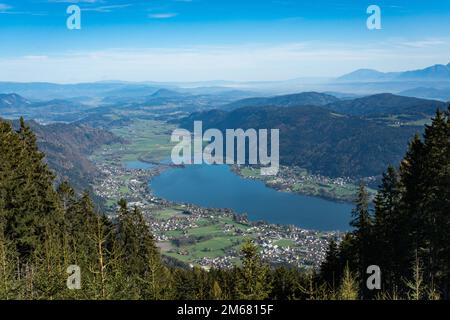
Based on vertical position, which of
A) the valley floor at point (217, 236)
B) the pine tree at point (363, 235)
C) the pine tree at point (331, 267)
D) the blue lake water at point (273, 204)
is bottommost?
the blue lake water at point (273, 204)

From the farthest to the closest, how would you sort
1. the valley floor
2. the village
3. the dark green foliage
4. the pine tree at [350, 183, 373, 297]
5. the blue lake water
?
1. the blue lake water
2. the valley floor
3. the village
4. the pine tree at [350, 183, 373, 297]
5. the dark green foliage

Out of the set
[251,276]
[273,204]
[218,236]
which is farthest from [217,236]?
[251,276]

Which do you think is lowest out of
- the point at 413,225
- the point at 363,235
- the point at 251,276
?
the point at 363,235

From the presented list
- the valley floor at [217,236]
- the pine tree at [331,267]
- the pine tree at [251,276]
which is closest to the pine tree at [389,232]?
the pine tree at [331,267]

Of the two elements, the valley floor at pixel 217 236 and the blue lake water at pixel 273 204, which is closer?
the valley floor at pixel 217 236

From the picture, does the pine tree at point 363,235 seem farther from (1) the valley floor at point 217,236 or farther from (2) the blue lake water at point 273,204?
(2) the blue lake water at point 273,204

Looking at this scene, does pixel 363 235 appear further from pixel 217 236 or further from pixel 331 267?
pixel 217 236

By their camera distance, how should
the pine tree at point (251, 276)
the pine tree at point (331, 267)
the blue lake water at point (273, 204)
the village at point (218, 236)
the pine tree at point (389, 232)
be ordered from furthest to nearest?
the blue lake water at point (273, 204) → the village at point (218, 236) → the pine tree at point (331, 267) → the pine tree at point (389, 232) → the pine tree at point (251, 276)

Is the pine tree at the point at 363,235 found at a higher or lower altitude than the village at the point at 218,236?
higher

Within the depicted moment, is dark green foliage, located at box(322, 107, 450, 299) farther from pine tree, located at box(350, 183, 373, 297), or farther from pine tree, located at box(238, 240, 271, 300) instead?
pine tree, located at box(238, 240, 271, 300)

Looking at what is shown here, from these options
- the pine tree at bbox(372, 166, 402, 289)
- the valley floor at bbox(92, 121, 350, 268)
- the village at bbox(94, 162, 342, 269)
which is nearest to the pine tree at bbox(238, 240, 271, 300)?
the pine tree at bbox(372, 166, 402, 289)
